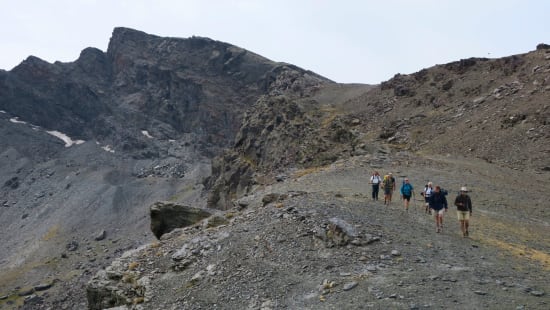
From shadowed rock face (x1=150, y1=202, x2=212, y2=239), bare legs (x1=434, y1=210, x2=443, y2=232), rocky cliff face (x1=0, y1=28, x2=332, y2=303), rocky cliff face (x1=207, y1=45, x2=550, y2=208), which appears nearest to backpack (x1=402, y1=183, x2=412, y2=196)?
bare legs (x1=434, y1=210, x2=443, y2=232)

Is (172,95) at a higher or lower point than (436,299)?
higher

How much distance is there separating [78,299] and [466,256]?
58599mm

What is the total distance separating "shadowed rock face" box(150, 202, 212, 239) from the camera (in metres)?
28.1

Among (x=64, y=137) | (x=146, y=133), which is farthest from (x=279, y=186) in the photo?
(x=64, y=137)

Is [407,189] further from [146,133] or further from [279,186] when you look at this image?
[146,133]

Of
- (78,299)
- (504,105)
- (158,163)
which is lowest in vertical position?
(78,299)

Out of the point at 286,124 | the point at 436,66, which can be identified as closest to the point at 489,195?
the point at 286,124

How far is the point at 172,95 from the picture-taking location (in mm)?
174000

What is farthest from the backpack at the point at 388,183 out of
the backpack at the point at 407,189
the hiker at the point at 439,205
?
the hiker at the point at 439,205

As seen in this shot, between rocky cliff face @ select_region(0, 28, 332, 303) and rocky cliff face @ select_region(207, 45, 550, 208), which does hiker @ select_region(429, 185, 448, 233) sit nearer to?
rocky cliff face @ select_region(207, 45, 550, 208)

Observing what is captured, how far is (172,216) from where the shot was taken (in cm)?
2858

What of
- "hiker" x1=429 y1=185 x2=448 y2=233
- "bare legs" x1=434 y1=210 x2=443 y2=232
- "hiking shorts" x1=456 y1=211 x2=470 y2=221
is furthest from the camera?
"hiker" x1=429 y1=185 x2=448 y2=233

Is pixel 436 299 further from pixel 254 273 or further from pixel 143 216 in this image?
pixel 143 216

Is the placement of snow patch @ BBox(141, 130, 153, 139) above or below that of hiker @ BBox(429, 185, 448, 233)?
above
